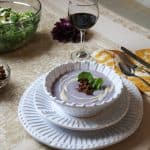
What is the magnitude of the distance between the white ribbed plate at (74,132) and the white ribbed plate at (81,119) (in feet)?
0.06

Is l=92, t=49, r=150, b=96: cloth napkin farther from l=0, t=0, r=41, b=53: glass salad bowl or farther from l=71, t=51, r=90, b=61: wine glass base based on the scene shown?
l=0, t=0, r=41, b=53: glass salad bowl

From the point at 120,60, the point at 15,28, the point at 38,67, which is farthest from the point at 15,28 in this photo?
the point at 120,60

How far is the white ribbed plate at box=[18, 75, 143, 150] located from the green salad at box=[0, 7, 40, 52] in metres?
0.27

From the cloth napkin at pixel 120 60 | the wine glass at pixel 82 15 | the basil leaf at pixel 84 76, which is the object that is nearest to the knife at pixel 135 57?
the cloth napkin at pixel 120 60

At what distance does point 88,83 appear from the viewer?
78 centimetres

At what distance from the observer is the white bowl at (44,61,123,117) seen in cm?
73

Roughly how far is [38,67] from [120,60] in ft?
0.72

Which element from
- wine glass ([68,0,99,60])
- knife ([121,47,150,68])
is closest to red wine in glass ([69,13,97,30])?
wine glass ([68,0,99,60])

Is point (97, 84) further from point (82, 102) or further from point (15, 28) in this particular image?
point (15, 28)

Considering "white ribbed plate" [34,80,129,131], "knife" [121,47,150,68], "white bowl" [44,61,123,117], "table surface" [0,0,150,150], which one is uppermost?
"white bowl" [44,61,123,117]

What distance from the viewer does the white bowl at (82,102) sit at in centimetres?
73

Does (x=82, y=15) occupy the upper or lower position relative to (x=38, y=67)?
upper

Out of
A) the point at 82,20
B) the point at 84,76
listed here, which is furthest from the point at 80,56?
the point at 84,76

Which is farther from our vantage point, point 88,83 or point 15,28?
point 15,28
